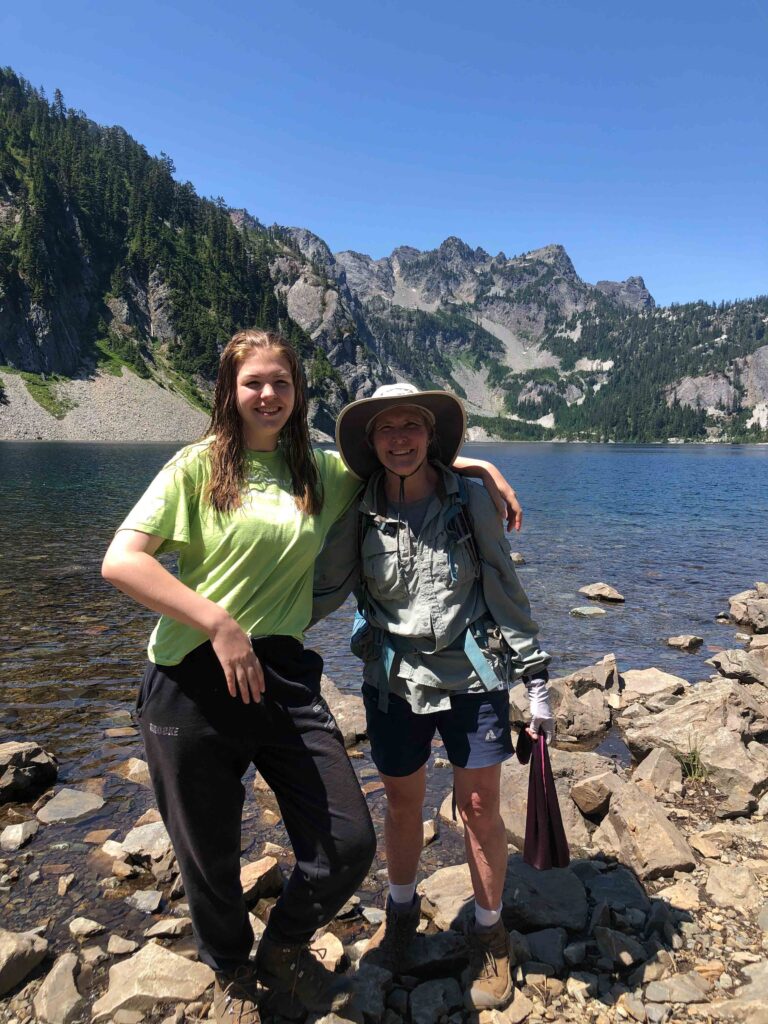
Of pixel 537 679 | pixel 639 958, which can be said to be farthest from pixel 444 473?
pixel 639 958

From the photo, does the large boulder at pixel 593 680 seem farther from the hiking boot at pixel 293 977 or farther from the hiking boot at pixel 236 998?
the hiking boot at pixel 236 998

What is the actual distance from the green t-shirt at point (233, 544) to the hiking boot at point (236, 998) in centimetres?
173

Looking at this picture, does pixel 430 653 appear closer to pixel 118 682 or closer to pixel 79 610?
pixel 118 682

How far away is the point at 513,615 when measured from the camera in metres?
3.79

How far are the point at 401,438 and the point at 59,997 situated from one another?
3.85 metres

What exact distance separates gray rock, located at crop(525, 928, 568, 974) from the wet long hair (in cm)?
315

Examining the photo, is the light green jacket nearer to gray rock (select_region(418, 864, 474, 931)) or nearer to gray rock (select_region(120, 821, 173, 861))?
gray rock (select_region(418, 864, 474, 931))

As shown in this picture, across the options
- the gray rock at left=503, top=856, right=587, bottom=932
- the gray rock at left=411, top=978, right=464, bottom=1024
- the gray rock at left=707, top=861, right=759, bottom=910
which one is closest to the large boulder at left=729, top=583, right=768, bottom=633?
the gray rock at left=707, top=861, right=759, bottom=910

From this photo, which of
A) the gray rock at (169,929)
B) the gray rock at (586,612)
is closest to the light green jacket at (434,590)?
the gray rock at (169,929)

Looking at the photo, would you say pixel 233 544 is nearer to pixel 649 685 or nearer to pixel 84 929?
pixel 84 929

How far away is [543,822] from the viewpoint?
4.00m

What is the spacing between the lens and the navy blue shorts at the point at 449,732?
11.9 ft

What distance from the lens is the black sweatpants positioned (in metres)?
3.06

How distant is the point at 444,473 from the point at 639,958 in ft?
10.6
